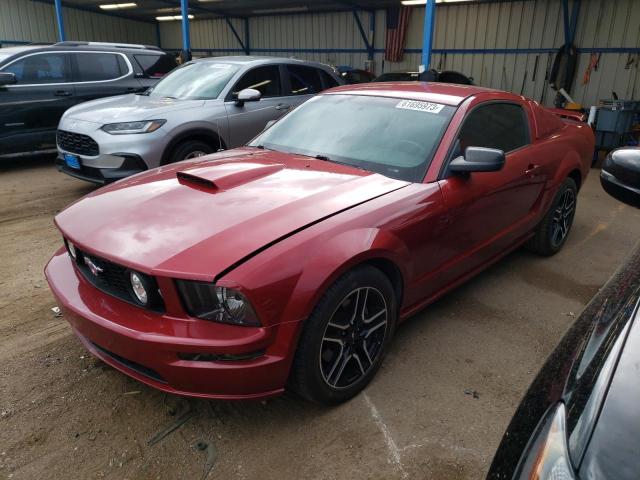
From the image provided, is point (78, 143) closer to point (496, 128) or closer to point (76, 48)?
point (76, 48)

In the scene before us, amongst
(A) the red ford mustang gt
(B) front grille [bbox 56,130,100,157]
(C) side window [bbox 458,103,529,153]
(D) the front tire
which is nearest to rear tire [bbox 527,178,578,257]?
(A) the red ford mustang gt

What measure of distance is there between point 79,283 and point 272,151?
4.99 feet

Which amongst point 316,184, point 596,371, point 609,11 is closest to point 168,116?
point 316,184

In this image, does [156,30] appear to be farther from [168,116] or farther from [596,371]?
[596,371]

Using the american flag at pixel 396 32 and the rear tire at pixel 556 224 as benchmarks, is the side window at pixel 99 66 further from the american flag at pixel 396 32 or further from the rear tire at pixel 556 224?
the american flag at pixel 396 32

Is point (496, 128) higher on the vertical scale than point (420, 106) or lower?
lower

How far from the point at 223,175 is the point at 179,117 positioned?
303 centimetres

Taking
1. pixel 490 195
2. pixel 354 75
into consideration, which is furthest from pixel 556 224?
pixel 354 75

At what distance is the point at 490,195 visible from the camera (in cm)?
317

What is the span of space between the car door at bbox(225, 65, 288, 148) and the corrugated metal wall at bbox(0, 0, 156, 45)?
15.8m

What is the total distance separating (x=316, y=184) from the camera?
2631 mm

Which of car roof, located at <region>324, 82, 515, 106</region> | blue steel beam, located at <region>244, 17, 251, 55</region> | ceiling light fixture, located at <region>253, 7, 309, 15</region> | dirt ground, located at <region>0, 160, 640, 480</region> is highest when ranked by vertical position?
ceiling light fixture, located at <region>253, 7, 309, 15</region>

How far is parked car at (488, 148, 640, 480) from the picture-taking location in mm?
1038

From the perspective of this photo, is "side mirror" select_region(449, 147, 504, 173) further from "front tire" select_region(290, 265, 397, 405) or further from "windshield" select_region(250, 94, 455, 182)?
"front tire" select_region(290, 265, 397, 405)
